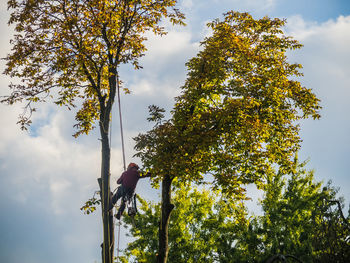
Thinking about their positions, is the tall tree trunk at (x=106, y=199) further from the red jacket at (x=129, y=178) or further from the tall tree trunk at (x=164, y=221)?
the tall tree trunk at (x=164, y=221)

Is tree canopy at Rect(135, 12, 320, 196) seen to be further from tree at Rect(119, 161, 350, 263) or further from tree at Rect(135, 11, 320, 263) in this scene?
tree at Rect(119, 161, 350, 263)

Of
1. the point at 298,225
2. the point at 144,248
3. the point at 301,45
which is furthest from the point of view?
the point at 144,248

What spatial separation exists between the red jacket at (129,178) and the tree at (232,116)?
56cm

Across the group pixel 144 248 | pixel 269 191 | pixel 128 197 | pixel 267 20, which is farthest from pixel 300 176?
pixel 128 197

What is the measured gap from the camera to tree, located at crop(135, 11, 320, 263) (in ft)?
32.0

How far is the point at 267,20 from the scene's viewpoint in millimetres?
11945

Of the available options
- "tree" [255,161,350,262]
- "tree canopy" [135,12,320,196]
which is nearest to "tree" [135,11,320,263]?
"tree canopy" [135,12,320,196]

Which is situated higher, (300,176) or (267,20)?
(267,20)

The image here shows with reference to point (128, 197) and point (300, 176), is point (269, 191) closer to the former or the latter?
point (300, 176)

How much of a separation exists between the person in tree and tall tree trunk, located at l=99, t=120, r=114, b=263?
56 cm

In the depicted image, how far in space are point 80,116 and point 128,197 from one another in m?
3.25

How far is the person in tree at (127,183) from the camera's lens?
9961 millimetres

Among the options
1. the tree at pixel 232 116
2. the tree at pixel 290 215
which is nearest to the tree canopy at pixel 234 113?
the tree at pixel 232 116

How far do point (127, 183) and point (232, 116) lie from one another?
3809 mm
